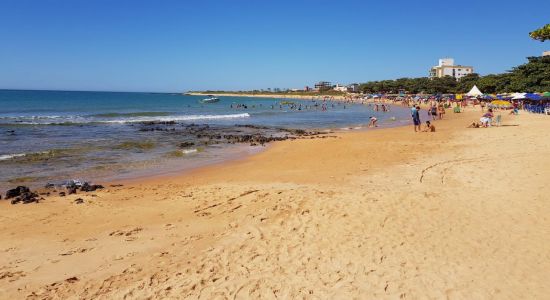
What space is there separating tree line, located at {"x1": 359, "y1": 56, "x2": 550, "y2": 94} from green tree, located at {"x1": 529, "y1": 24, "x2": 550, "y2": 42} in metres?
43.7

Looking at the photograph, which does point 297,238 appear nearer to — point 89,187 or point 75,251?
point 75,251

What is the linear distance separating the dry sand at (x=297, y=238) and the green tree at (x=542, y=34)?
3678mm

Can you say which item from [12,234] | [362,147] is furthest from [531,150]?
[12,234]

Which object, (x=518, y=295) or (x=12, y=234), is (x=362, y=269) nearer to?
(x=518, y=295)

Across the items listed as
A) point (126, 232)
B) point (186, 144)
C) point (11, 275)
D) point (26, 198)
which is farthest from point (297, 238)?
point (186, 144)

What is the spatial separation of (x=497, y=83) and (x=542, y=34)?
6408cm

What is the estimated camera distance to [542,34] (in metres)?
11.1

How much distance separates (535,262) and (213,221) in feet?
17.5

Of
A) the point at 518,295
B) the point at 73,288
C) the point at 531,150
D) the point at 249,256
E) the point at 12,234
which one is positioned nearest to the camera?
the point at 518,295

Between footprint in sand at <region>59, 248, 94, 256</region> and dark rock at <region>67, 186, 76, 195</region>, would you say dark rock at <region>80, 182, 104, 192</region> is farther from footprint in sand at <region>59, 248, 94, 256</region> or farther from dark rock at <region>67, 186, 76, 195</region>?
footprint in sand at <region>59, 248, 94, 256</region>

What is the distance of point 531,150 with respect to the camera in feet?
46.1

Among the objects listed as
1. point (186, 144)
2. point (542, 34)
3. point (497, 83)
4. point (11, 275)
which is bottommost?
point (11, 275)

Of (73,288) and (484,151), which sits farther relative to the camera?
(484,151)

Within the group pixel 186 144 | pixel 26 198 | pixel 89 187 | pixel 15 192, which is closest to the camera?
pixel 26 198
